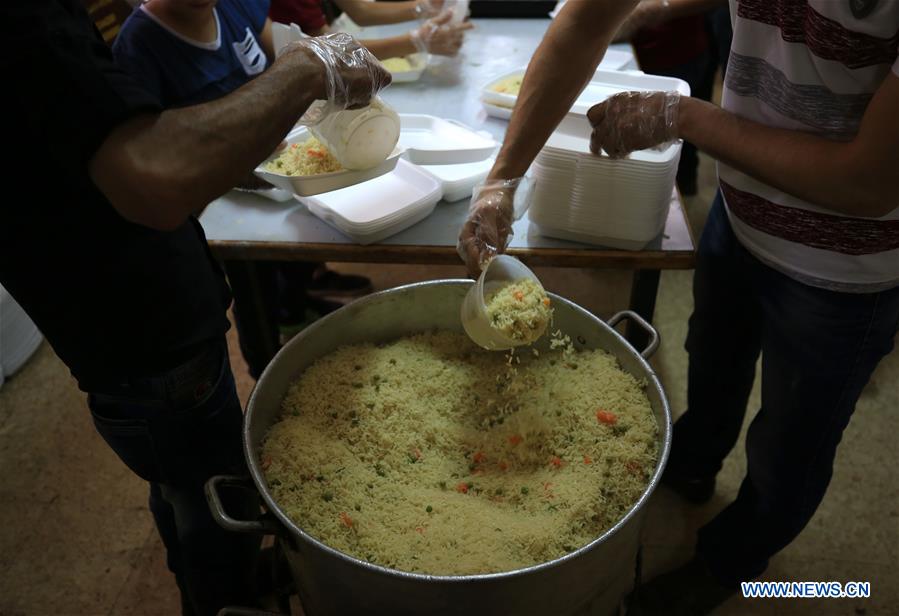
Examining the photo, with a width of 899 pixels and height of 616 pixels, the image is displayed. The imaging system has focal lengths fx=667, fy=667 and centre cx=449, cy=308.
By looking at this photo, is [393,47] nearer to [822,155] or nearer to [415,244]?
[415,244]

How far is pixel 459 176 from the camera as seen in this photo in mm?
1698

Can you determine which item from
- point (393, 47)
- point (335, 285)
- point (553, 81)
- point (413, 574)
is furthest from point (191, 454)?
point (393, 47)

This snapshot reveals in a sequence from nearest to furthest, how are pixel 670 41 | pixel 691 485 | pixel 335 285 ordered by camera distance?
pixel 691 485, pixel 670 41, pixel 335 285

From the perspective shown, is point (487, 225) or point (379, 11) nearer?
point (487, 225)

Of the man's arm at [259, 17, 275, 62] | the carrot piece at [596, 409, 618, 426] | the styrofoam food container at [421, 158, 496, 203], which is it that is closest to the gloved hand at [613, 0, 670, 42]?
the styrofoam food container at [421, 158, 496, 203]

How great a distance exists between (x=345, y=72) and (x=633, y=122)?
1.82 ft

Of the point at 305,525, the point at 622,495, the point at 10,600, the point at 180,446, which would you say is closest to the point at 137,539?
the point at 10,600

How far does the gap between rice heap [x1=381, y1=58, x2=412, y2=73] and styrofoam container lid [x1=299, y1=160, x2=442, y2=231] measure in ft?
2.53

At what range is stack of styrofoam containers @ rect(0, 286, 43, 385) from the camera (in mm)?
2363

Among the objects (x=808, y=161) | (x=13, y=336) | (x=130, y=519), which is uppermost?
(x=808, y=161)

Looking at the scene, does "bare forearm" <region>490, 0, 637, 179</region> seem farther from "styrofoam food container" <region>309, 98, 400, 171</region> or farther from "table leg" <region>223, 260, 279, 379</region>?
"table leg" <region>223, 260, 279, 379</region>

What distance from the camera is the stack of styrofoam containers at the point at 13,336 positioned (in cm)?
236

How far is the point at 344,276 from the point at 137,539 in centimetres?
128

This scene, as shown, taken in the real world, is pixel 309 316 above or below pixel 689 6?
below
